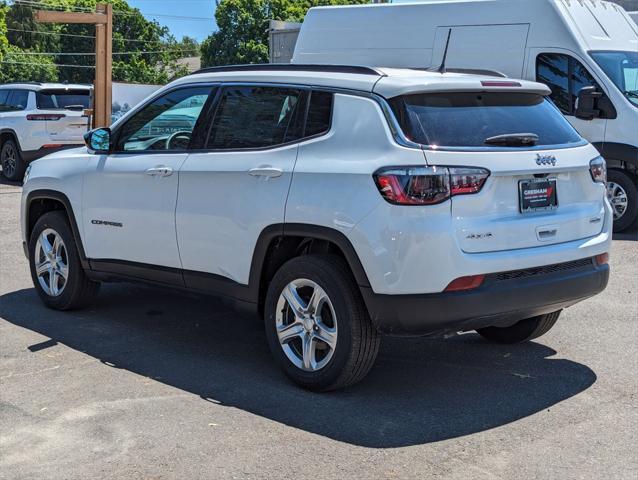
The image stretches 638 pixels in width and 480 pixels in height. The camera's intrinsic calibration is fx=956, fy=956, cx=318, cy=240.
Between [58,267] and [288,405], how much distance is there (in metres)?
2.86

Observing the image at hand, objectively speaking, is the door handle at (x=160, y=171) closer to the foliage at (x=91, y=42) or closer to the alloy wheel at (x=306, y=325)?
the alloy wheel at (x=306, y=325)

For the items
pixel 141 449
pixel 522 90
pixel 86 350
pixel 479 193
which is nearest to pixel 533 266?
pixel 479 193

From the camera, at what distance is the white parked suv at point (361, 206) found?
16.4ft

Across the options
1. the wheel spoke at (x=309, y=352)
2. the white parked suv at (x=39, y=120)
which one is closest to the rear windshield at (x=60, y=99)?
the white parked suv at (x=39, y=120)

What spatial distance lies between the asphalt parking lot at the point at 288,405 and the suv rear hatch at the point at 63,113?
9.54 m

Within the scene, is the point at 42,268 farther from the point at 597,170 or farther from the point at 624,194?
the point at 624,194

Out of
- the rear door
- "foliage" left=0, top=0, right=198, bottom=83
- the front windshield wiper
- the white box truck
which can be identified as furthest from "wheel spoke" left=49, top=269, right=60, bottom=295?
"foliage" left=0, top=0, right=198, bottom=83

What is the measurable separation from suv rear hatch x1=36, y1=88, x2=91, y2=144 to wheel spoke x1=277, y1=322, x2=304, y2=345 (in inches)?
455

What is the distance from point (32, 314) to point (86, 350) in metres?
1.16

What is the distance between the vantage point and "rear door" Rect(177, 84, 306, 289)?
224 inches

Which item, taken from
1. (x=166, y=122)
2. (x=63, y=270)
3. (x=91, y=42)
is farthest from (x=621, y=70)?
(x=91, y=42)

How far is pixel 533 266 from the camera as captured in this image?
5.24 metres

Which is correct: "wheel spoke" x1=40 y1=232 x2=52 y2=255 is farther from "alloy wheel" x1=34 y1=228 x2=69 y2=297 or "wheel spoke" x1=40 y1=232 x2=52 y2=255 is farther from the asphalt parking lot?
the asphalt parking lot

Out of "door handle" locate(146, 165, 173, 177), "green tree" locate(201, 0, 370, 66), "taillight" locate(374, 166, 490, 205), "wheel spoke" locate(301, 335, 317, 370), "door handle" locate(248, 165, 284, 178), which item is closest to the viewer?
"taillight" locate(374, 166, 490, 205)
